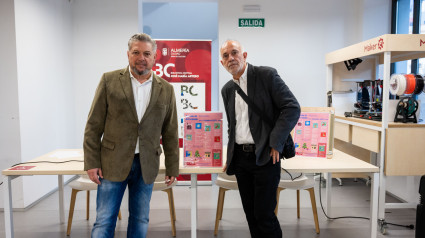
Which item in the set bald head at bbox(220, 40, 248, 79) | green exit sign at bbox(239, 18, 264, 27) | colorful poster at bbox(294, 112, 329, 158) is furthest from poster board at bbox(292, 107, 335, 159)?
green exit sign at bbox(239, 18, 264, 27)

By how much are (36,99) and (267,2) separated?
3.42 metres

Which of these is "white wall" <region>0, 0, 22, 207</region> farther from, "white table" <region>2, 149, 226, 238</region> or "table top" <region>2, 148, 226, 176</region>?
"white table" <region>2, 149, 226, 238</region>

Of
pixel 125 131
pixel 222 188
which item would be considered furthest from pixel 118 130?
pixel 222 188

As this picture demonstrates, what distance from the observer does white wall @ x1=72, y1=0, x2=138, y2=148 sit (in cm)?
479

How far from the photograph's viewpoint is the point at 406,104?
2.98 meters

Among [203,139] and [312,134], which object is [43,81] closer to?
[203,139]

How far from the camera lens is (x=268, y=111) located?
196 centimetres

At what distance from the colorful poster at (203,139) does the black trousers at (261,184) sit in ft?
0.77

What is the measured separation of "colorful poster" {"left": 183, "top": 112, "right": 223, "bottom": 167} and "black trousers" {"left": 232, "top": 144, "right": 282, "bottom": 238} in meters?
0.23

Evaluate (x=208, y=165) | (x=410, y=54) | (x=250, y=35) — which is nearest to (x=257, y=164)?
(x=208, y=165)

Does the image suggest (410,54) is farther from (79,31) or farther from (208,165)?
(79,31)

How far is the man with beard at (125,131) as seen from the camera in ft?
5.97

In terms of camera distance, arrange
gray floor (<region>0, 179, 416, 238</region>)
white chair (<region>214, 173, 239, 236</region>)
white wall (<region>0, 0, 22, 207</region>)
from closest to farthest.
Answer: white chair (<region>214, 173, 239, 236</region>) < gray floor (<region>0, 179, 416, 238</region>) < white wall (<region>0, 0, 22, 207</region>)

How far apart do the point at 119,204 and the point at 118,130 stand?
0.45m
